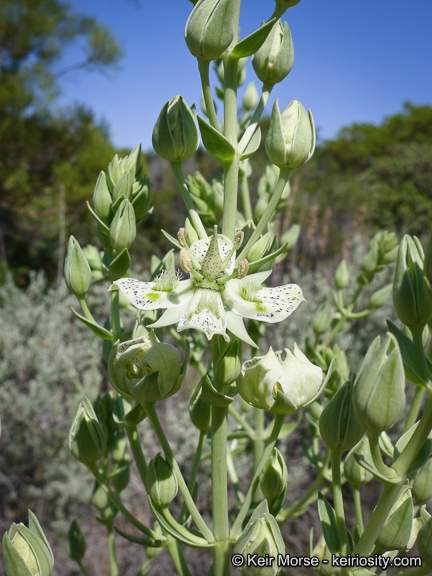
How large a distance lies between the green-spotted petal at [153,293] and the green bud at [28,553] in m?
0.34

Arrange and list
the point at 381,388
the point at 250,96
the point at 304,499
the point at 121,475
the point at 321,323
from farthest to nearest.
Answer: the point at 250,96
the point at 321,323
the point at 121,475
the point at 304,499
the point at 381,388

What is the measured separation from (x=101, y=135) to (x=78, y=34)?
4.74ft

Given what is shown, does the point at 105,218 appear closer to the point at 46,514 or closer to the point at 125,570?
the point at 125,570

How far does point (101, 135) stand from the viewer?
6840mm

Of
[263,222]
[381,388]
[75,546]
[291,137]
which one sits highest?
[291,137]

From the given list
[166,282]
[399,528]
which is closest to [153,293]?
[166,282]

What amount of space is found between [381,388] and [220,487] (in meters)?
0.36

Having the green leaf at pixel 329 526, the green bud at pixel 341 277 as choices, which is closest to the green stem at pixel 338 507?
the green leaf at pixel 329 526

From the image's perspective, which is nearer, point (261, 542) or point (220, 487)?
point (261, 542)

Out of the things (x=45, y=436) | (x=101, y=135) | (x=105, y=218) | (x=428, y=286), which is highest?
(x=101, y=135)

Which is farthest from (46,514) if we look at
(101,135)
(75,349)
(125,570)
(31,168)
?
(101,135)

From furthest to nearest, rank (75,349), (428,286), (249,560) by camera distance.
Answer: (75,349) < (249,560) < (428,286)

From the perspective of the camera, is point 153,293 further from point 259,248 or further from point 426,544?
point 426,544

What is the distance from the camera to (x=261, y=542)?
607mm
